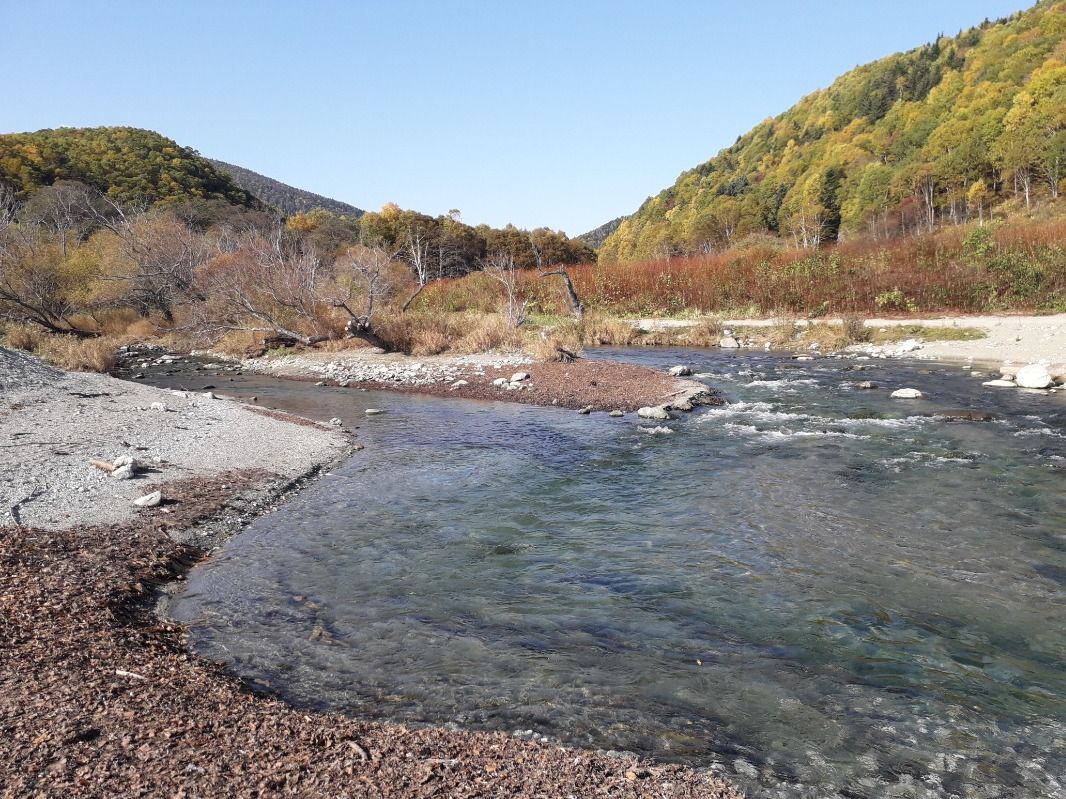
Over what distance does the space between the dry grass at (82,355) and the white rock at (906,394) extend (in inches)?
779

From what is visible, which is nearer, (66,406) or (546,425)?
(66,406)

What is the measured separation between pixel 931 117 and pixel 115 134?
9710 cm

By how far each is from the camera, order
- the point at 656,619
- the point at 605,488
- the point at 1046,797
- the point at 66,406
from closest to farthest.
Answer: the point at 1046,797 < the point at 656,619 < the point at 605,488 < the point at 66,406

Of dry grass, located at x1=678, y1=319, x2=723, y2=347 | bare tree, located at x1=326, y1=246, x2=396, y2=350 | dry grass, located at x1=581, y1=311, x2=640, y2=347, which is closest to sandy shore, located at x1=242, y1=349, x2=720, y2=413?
bare tree, located at x1=326, y1=246, x2=396, y2=350

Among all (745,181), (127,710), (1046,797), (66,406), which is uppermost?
(745,181)

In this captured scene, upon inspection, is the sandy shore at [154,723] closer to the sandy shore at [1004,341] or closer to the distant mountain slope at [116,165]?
the sandy shore at [1004,341]

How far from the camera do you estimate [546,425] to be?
1146 centimetres

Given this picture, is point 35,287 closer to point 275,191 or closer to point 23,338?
point 23,338

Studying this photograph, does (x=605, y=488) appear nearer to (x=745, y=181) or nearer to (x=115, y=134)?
(x=115, y=134)

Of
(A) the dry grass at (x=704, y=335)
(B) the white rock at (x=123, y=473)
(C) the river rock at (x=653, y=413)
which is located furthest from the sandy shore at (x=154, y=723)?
(A) the dry grass at (x=704, y=335)

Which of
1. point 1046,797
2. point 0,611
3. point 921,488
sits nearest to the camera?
point 1046,797

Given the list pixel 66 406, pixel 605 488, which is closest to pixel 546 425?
pixel 605 488

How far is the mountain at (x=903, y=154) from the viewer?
5850 centimetres

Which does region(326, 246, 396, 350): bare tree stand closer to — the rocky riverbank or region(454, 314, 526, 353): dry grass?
the rocky riverbank
